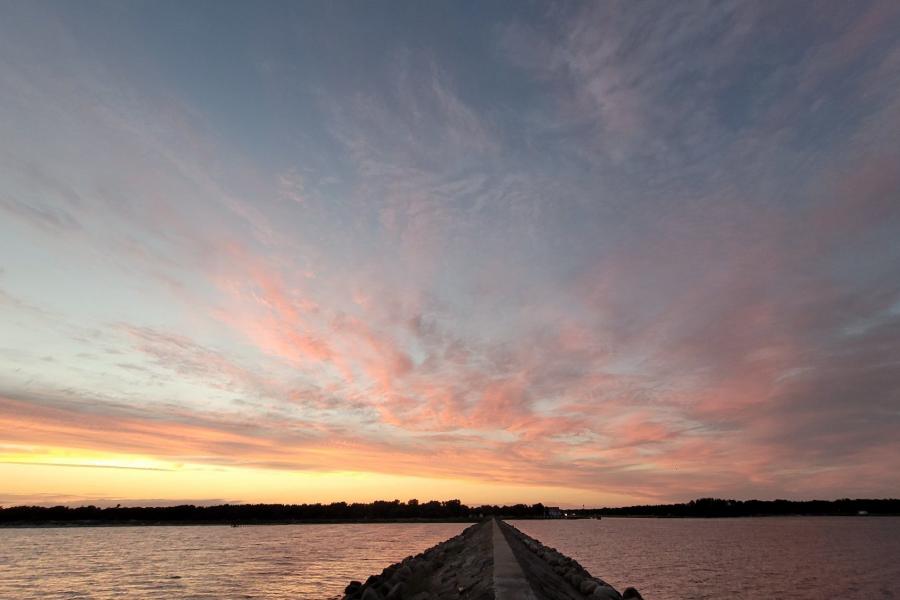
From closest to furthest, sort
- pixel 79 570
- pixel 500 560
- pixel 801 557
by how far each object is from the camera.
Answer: pixel 500 560 < pixel 79 570 < pixel 801 557

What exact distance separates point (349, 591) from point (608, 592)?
1546cm

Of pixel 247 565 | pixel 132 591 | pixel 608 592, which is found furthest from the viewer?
pixel 247 565

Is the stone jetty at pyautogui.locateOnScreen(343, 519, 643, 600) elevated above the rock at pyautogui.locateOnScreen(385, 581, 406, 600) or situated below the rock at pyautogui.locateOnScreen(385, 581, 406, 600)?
above

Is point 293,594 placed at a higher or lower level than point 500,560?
lower

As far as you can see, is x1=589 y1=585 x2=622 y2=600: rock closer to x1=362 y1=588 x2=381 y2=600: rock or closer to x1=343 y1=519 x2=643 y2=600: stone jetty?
x1=343 y1=519 x2=643 y2=600: stone jetty

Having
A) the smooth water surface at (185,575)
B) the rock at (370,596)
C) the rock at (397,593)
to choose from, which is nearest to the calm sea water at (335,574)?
the smooth water surface at (185,575)

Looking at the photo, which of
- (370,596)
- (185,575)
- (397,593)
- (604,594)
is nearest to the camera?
(604,594)

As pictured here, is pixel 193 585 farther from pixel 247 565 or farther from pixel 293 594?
pixel 247 565

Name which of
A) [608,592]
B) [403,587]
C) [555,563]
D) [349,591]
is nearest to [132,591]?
[349,591]

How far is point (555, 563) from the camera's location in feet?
106

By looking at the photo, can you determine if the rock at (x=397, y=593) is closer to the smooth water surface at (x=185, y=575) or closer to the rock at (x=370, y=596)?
the rock at (x=370, y=596)

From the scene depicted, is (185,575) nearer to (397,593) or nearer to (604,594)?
(397,593)

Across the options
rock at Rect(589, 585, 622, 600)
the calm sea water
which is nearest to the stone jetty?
rock at Rect(589, 585, 622, 600)

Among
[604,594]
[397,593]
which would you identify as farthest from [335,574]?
[604,594]
